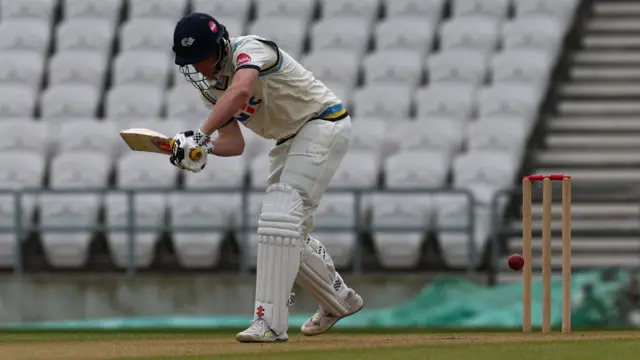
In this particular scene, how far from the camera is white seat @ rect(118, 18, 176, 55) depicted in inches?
461

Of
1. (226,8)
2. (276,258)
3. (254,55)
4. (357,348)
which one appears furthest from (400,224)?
(357,348)

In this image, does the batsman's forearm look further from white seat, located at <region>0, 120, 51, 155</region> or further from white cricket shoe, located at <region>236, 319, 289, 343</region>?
white seat, located at <region>0, 120, 51, 155</region>

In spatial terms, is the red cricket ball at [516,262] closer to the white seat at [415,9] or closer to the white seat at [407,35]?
the white seat at [407,35]

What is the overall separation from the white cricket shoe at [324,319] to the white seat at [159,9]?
6169mm

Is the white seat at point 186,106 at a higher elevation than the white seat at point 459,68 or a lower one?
lower

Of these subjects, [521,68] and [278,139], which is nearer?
[278,139]

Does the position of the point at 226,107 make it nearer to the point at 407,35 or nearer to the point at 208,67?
the point at 208,67

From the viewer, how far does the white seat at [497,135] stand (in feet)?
33.4

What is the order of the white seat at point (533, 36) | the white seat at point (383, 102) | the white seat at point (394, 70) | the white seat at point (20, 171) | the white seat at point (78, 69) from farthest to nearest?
the white seat at point (78, 69) < the white seat at point (533, 36) < the white seat at point (394, 70) < the white seat at point (383, 102) < the white seat at point (20, 171)

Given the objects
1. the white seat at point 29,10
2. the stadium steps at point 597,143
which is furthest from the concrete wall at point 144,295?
the white seat at point 29,10

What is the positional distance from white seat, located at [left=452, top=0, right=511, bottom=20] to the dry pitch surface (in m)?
5.83

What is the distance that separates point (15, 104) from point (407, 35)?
3054mm

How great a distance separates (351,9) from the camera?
12.0 m

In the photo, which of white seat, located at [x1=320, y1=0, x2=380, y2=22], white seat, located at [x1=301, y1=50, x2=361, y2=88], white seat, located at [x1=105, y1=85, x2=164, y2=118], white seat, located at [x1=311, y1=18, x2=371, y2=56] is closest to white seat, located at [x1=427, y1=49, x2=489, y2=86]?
white seat, located at [x1=301, y1=50, x2=361, y2=88]
